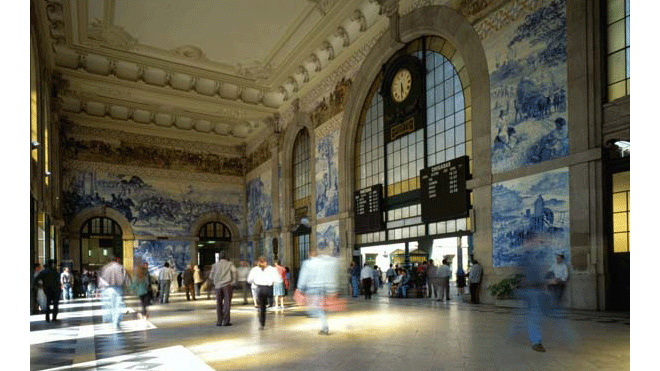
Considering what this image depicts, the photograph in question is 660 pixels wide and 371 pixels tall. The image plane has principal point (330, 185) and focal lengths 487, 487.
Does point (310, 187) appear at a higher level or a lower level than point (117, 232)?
higher

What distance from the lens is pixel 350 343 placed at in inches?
286

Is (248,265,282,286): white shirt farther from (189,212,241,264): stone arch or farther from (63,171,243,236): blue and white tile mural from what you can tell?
(189,212,241,264): stone arch

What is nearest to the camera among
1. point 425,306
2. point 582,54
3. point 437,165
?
point 582,54

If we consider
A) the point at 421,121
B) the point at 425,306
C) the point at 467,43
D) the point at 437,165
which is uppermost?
the point at 467,43

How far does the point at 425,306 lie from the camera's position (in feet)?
42.8

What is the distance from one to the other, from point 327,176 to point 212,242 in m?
13.9

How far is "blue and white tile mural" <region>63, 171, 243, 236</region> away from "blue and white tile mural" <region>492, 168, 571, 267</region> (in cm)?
2352

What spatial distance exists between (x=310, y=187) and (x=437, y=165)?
9.95m

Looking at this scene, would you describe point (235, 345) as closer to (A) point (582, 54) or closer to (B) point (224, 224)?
(A) point (582, 54)

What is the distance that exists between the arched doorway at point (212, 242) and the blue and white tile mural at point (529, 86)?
23816mm

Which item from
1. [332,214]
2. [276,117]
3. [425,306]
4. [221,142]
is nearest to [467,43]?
[425,306]

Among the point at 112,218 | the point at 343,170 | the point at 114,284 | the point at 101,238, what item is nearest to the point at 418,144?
the point at 343,170

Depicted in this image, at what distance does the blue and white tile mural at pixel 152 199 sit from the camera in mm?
29047

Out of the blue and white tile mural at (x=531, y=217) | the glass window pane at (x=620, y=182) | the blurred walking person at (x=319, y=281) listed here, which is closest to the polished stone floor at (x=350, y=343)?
the blurred walking person at (x=319, y=281)
